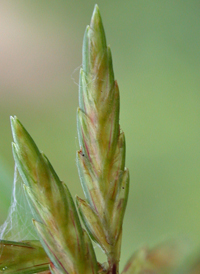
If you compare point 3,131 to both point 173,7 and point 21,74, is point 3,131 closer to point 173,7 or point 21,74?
point 21,74

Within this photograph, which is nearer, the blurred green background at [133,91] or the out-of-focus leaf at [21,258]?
the out-of-focus leaf at [21,258]

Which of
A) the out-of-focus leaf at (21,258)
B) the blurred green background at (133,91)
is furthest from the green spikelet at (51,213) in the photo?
the blurred green background at (133,91)

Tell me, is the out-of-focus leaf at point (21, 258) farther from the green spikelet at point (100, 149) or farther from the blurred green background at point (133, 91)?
the blurred green background at point (133, 91)

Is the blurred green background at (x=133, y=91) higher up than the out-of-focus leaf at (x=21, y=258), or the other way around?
the blurred green background at (x=133, y=91)
